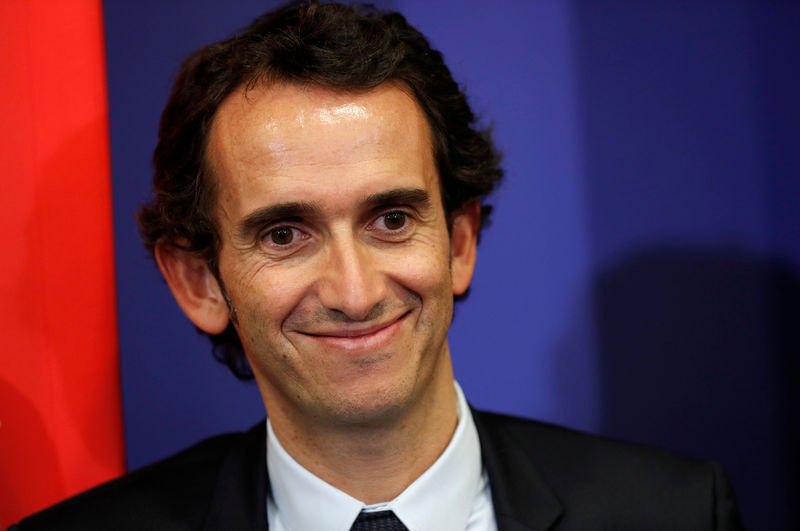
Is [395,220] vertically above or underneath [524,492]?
above

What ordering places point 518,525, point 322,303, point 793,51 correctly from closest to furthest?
point 322,303 < point 518,525 < point 793,51

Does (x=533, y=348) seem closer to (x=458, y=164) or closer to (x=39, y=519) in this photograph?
(x=458, y=164)

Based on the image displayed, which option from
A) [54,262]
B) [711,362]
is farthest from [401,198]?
[711,362]

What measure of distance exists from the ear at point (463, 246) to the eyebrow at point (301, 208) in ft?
0.92

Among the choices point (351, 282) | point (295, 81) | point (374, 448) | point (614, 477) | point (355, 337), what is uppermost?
point (295, 81)

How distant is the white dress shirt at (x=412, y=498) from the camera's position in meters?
1.83

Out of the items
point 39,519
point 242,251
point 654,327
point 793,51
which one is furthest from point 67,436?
point 793,51

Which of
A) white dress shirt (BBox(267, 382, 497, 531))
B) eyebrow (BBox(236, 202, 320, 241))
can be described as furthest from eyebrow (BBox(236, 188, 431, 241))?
white dress shirt (BBox(267, 382, 497, 531))

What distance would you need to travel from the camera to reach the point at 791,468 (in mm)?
2607

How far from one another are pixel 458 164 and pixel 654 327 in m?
0.88

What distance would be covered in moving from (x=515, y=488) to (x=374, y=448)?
341 millimetres

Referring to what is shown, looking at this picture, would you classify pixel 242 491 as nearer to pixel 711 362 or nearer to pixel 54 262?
pixel 54 262

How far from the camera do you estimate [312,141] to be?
68.5 inches

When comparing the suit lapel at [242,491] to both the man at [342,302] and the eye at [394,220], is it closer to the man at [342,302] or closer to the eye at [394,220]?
the man at [342,302]
